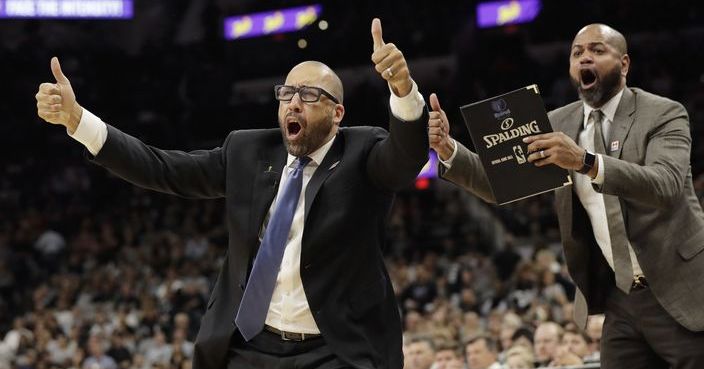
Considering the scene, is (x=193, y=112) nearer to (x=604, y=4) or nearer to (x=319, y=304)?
(x=604, y=4)

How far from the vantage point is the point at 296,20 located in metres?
21.0

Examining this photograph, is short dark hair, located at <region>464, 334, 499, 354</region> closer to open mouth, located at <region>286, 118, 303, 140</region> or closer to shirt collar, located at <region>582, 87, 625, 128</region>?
shirt collar, located at <region>582, 87, 625, 128</region>

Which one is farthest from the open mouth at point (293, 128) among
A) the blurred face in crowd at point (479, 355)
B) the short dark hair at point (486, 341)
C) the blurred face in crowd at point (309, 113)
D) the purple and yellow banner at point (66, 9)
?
the purple and yellow banner at point (66, 9)

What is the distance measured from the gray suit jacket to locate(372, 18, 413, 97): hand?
2.59 ft

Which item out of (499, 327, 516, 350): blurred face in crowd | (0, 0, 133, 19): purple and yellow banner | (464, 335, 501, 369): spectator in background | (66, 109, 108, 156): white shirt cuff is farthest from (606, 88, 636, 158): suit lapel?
(0, 0, 133, 19): purple and yellow banner

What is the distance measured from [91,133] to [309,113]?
0.78 meters

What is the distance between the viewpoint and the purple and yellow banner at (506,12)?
19578 mm

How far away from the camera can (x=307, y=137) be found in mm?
3770

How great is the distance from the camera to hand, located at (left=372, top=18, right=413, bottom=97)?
3.40m

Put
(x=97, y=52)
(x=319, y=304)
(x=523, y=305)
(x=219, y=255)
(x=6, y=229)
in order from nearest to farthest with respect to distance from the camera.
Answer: (x=319, y=304)
(x=523, y=305)
(x=219, y=255)
(x=6, y=229)
(x=97, y=52)

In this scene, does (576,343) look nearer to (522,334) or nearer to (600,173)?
(522,334)

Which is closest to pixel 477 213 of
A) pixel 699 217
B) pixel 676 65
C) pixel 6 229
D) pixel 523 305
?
pixel 676 65

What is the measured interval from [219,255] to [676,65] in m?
7.90

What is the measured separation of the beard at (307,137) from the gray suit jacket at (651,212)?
3.30 ft
